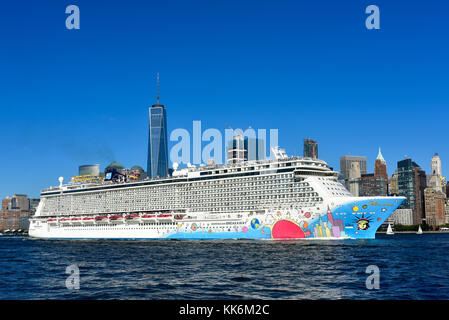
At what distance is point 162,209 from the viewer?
10219cm

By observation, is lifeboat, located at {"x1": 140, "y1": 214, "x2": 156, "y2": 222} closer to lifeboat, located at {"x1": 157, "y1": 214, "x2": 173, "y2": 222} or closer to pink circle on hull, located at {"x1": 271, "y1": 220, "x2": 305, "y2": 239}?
lifeboat, located at {"x1": 157, "y1": 214, "x2": 173, "y2": 222}

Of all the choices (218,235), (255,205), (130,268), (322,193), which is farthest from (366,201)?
(130,268)

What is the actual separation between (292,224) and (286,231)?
162 cm

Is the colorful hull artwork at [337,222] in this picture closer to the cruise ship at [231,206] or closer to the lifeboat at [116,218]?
the cruise ship at [231,206]

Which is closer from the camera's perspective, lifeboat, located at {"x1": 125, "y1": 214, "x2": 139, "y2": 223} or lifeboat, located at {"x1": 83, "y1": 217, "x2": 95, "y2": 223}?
lifeboat, located at {"x1": 125, "y1": 214, "x2": 139, "y2": 223}

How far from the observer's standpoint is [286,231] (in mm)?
75312

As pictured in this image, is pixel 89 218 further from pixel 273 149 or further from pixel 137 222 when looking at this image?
pixel 273 149

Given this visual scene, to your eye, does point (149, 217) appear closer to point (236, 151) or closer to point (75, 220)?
point (236, 151)

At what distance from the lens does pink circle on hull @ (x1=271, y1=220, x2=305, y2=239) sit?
74000 millimetres

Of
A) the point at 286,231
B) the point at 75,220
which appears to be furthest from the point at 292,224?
the point at 75,220

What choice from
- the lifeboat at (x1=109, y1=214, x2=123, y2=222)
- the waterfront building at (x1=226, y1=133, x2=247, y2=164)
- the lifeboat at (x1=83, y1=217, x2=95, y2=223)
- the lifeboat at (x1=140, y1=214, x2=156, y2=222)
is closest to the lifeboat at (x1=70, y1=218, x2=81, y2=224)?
the lifeboat at (x1=83, y1=217, x2=95, y2=223)

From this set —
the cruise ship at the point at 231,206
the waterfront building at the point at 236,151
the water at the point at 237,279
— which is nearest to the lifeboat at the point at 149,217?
the cruise ship at the point at 231,206

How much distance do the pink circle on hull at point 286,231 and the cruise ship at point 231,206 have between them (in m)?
0.17
